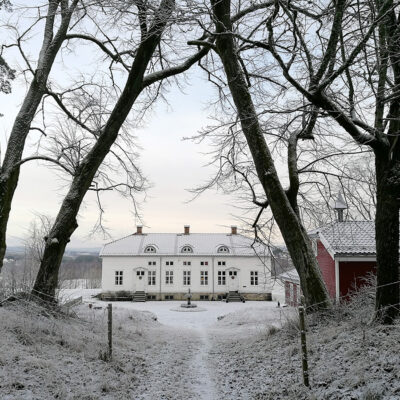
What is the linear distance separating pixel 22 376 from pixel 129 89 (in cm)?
765

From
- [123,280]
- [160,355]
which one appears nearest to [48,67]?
[160,355]

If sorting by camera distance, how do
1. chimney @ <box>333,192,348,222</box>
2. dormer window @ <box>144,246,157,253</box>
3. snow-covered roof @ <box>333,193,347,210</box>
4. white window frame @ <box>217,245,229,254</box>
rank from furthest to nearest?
white window frame @ <box>217,245,229,254</box> < dormer window @ <box>144,246,157,253</box> < chimney @ <box>333,192,348,222</box> < snow-covered roof @ <box>333,193,347,210</box>

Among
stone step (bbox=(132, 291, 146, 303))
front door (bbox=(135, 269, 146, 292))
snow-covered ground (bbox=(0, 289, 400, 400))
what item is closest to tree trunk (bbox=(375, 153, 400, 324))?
snow-covered ground (bbox=(0, 289, 400, 400))

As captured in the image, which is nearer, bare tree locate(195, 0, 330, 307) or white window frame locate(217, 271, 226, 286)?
bare tree locate(195, 0, 330, 307)

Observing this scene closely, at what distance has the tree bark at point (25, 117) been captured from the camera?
852 centimetres

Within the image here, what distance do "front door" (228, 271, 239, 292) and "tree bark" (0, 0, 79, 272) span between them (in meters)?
29.0

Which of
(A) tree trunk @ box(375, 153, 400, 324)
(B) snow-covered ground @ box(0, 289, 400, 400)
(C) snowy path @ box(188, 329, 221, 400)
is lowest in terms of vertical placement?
(C) snowy path @ box(188, 329, 221, 400)

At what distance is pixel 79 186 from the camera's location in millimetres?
10688

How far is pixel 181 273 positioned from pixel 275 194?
28.3 m

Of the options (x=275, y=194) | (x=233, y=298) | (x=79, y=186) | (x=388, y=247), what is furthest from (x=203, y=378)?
(x=233, y=298)

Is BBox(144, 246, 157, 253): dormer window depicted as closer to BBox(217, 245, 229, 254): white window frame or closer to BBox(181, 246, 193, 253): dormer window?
BBox(181, 246, 193, 253): dormer window

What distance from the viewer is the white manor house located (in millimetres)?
35750

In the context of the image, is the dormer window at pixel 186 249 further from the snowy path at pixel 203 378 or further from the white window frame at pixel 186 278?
the snowy path at pixel 203 378

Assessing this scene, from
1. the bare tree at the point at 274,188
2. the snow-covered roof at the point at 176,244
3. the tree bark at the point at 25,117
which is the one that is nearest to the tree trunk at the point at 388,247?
the bare tree at the point at 274,188
